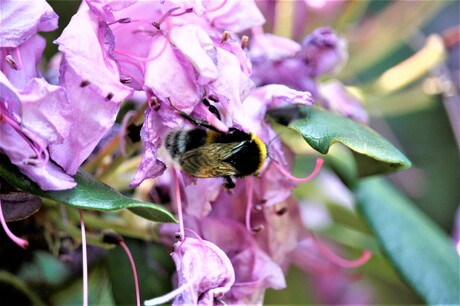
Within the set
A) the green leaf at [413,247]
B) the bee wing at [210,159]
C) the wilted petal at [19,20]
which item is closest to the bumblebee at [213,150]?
the bee wing at [210,159]

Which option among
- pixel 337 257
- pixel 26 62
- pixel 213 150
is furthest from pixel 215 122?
pixel 337 257

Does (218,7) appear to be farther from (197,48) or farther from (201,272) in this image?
(201,272)

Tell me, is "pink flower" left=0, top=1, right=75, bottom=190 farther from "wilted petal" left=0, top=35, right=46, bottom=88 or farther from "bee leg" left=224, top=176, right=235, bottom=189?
"bee leg" left=224, top=176, right=235, bottom=189

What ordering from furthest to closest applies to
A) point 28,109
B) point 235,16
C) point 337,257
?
point 337,257 < point 235,16 < point 28,109

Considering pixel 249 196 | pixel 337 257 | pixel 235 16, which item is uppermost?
pixel 235 16

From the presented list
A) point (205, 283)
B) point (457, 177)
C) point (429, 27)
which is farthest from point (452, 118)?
point (205, 283)

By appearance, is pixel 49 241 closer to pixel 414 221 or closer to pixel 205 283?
pixel 205 283

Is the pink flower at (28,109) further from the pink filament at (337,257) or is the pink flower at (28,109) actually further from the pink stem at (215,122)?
the pink filament at (337,257)

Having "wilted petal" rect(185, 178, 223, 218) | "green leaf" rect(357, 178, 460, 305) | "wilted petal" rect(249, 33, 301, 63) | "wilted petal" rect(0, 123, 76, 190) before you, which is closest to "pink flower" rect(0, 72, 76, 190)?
"wilted petal" rect(0, 123, 76, 190)
